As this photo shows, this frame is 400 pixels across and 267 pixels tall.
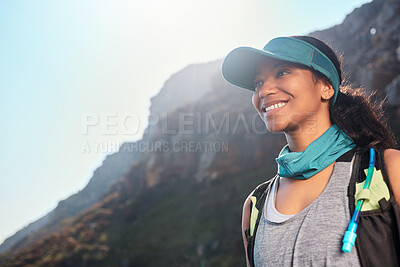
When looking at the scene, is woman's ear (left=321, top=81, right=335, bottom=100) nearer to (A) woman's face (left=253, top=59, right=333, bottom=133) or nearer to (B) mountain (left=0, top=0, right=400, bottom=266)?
(A) woman's face (left=253, top=59, right=333, bottom=133)

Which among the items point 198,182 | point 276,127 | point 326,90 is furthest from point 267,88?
point 198,182

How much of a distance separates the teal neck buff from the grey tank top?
76mm

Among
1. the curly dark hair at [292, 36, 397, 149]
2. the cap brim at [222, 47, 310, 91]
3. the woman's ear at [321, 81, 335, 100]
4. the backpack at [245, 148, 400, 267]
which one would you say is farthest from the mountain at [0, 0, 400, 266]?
the backpack at [245, 148, 400, 267]

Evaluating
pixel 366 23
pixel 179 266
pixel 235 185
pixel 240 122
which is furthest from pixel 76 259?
pixel 366 23

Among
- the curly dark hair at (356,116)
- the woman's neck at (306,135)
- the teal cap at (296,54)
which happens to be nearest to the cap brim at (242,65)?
the teal cap at (296,54)

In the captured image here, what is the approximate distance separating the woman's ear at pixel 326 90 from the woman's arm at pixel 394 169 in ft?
1.72

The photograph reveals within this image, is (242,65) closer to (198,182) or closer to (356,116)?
(356,116)

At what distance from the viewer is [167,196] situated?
26391mm

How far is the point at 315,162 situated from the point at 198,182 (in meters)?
23.9

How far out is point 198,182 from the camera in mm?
24781

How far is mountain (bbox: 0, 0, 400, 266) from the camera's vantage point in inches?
609

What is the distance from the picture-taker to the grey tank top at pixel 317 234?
1094 mm

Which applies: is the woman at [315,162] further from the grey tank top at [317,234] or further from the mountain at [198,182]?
the mountain at [198,182]

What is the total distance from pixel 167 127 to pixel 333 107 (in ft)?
110
